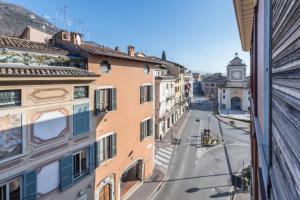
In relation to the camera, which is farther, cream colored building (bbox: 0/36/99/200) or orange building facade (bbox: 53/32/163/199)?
orange building facade (bbox: 53/32/163/199)

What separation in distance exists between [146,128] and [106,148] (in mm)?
6264

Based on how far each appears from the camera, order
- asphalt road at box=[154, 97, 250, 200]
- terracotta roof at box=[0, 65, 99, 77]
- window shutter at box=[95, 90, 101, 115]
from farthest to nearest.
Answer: asphalt road at box=[154, 97, 250, 200], window shutter at box=[95, 90, 101, 115], terracotta roof at box=[0, 65, 99, 77]

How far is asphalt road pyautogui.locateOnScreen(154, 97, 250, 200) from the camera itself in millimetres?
19438

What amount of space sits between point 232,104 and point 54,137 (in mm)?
53669

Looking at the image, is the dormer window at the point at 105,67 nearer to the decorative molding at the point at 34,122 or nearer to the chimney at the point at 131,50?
the decorative molding at the point at 34,122

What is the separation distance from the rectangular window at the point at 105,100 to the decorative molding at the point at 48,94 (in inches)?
98.7

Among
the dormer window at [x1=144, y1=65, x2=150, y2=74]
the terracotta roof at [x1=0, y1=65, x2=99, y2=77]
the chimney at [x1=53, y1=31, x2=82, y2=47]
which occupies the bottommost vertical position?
the terracotta roof at [x1=0, y1=65, x2=99, y2=77]

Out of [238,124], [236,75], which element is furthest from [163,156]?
[236,75]

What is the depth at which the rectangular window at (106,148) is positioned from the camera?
1424cm

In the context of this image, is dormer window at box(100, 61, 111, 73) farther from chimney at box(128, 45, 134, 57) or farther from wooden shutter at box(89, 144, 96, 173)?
chimney at box(128, 45, 134, 57)

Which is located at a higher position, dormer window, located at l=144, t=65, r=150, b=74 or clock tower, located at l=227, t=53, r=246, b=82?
clock tower, located at l=227, t=53, r=246, b=82

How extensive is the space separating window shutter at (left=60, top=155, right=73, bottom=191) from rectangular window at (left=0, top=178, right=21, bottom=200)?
6.89 feet

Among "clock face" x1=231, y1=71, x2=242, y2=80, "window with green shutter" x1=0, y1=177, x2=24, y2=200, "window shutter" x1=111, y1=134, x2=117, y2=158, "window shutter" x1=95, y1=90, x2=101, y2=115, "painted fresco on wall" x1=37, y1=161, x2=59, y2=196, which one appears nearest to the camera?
"window with green shutter" x1=0, y1=177, x2=24, y2=200

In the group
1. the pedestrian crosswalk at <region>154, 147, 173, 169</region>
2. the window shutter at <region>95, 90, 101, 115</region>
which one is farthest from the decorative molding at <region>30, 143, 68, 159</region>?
the pedestrian crosswalk at <region>154, 147, 173, 169</region>
